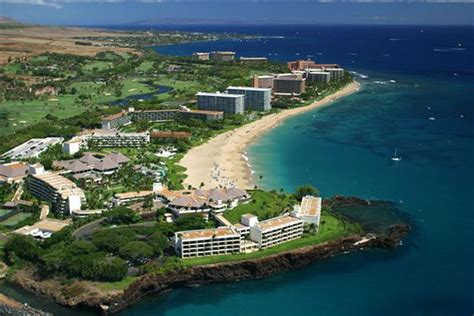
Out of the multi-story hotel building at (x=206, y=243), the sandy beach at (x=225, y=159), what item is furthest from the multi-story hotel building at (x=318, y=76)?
the multi-story hotel building at (x=206, y=243)

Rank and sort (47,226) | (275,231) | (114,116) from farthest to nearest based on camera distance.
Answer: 1. (114,116)
2. (47,226)
3. (275,231)


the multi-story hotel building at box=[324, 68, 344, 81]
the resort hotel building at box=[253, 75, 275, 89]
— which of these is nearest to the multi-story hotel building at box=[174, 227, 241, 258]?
the resort hotel building at box=[253, 75, 275, 89]

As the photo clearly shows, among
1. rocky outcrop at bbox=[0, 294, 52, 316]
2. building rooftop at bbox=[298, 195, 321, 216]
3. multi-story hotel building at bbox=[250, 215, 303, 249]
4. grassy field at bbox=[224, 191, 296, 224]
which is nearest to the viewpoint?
rocky outcrop at bbox=[0, 294, 52, 316]

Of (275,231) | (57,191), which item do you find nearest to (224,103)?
(57,191)

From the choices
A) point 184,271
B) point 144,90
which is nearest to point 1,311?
point 184,271

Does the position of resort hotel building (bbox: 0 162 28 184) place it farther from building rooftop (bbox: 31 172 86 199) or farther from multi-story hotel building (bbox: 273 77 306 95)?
multi-story hotel building (bbox: 273 77 306 95)

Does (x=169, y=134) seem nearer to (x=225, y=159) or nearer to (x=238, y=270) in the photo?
(x=225, y=159)

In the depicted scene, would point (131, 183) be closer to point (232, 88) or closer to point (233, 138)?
point (233, 138)
